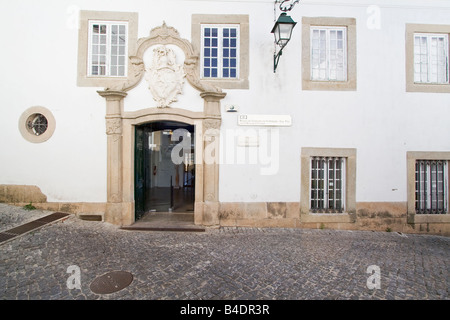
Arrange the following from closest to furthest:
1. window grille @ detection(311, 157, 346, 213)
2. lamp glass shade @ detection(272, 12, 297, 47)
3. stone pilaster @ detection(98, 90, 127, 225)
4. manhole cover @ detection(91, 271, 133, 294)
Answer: manhole cover @ detection(91, 271, 133, 294) → lamp glass shade @ detection(272, 12, 297, 47) → stone pilaster @ detection(98, 90, 127, 225) → window grille @ detection(311, 157, 346, 213)

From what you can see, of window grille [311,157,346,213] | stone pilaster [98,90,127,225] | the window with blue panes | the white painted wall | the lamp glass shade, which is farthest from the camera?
window grille [311,157,346,213]

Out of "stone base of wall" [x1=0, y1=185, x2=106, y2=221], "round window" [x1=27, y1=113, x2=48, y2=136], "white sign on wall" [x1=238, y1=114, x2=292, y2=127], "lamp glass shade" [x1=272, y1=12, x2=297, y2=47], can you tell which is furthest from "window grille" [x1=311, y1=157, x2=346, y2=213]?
"round window" [x1=27, y1=113, x2=48, y2=136]

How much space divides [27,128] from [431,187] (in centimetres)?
1163

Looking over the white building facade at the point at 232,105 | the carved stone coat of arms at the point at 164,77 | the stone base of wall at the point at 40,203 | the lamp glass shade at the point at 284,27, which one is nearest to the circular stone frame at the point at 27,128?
the white building facade at the point at 232,105

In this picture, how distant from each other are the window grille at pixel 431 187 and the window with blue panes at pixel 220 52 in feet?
19.9

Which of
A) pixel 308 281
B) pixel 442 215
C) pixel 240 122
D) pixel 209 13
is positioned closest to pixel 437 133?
pixel 442 215

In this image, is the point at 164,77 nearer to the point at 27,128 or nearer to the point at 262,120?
the point at 262,120

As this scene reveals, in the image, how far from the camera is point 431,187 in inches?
247

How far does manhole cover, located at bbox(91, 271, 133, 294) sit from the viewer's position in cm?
310

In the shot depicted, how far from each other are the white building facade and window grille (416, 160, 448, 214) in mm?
Result: 267

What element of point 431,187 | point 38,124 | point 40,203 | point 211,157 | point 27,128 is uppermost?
point 38,124

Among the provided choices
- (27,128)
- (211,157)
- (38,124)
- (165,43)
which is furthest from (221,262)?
(27,128)

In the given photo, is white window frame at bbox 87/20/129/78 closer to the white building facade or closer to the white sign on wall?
the white building facade
